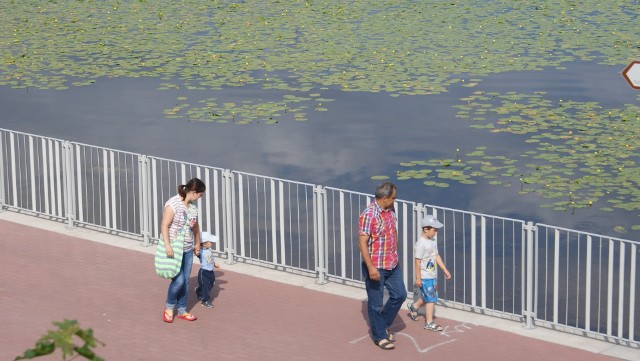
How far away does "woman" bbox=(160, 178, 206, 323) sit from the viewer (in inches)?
474

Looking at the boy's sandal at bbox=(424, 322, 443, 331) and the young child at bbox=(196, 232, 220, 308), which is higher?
the young child at bbox=(196, 232, 220, 308)

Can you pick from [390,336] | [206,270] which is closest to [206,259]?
[206,270]

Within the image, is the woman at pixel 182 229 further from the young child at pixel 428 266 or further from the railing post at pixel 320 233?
the young child at pixel 428 266

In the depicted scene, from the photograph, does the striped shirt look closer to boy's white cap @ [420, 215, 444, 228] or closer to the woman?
Answer: boy's white cap @ [420, 215, 444, 228]

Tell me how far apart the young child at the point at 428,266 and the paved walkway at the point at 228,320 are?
0.22 meters

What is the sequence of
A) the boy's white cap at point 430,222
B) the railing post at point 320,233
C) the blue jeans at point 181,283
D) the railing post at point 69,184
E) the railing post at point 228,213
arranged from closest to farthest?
the boy's white cap at point 430,222 → the blue jeans at point 181,283 → the railing post at point 320,233 → the railing post at point 228,213 → the railing post at point 69,184

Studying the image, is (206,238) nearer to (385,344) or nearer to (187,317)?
(187,317)

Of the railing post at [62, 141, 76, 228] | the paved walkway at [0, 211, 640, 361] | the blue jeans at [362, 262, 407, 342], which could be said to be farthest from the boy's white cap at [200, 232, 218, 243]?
the railing post at [62, 141, 76, 228]

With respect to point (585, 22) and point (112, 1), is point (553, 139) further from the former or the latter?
point (112, 1)

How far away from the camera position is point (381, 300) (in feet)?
38.0

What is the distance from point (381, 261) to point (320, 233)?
226 cm

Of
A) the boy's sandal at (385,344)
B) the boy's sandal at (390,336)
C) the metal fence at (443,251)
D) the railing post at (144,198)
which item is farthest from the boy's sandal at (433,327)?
the railing post at (144,198)

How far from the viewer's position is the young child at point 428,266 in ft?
39.1

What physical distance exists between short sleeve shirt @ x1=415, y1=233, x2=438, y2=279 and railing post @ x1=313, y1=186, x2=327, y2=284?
179 centimetres
